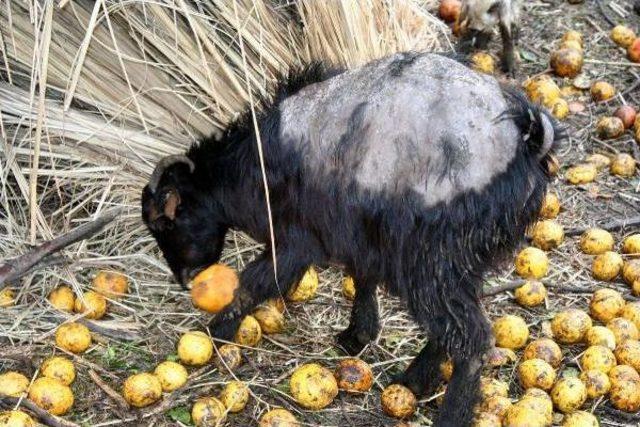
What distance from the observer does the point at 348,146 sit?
405cm

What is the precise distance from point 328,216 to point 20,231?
1840 millimetres

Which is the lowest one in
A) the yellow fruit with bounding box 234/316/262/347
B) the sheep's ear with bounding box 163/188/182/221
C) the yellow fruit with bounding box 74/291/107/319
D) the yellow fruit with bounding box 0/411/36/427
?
the yellow fruit with bounding box 234/316/262/347

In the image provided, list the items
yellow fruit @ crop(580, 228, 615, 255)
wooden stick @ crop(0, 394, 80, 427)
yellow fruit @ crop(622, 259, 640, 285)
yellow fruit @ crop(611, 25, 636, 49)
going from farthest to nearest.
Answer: yellow fruit @ crop(611, 25, 636, 49) → yellow fruit @ crop(580, 228, 615, 255) → yellow fruit @ crop(622, 259, 640, 285) → wooden stick @ crop(0, 394, 80, 427)

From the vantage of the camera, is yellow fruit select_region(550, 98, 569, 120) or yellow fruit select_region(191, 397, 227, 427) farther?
yellow fruit select_region(550, 98, 569, 120)

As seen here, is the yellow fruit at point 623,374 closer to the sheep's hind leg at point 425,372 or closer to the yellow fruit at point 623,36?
the sheep's hind leg at point 425,372

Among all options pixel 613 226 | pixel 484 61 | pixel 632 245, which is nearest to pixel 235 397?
pixel 632 245

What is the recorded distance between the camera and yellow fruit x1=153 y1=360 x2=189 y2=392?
4.37 meters

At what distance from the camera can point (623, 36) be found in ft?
23.0

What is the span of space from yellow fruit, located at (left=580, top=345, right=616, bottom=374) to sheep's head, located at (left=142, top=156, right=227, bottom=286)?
5.85 ft

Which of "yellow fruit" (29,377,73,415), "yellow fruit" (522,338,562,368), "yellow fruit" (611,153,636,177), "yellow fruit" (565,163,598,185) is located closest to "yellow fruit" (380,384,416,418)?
"yellow fruit" (522,338,562,368)

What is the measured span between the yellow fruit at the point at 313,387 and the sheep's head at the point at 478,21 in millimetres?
3162

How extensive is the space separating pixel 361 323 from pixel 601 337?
1110 mm

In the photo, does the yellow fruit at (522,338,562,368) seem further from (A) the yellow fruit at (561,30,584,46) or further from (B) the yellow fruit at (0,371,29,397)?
(A) the yellow fruit at (561,30,584,46)

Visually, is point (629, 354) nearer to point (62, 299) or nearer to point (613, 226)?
point (613, 226)
